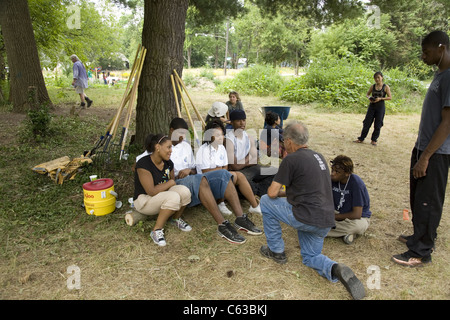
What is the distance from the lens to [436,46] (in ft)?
8.68

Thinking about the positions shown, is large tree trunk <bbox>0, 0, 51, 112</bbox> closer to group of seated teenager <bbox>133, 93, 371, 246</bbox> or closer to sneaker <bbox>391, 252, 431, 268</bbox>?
group of seated teenager <bbox>133, 93, 371, 246</bbox>

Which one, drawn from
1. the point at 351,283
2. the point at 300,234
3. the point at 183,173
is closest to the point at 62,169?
the point at 183,173

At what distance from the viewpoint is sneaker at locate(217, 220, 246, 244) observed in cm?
326

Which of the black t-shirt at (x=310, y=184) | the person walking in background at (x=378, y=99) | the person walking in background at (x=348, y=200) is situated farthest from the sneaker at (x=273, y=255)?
the person walking in background at (x=378, y=99)

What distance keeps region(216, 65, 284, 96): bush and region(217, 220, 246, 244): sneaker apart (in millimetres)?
13363

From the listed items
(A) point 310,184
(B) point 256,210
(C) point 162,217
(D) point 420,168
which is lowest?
(B) point 256,210

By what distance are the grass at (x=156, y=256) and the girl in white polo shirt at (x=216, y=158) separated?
1.15 ft

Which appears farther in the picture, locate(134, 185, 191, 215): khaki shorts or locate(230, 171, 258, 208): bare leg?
locate(230, 171, 258, 208): bare leg

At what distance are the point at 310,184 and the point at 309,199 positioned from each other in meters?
0.13

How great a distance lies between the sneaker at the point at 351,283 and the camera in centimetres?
242

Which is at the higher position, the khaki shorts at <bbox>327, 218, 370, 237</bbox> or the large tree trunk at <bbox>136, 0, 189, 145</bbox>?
the large tree trunk at <bbox>136, 0, 189, 145</bbox>

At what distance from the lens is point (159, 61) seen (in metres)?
4.93

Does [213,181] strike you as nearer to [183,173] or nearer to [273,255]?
[183,173]

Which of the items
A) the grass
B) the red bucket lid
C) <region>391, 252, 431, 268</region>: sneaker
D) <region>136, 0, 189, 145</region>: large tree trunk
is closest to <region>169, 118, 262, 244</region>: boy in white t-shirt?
the grass
